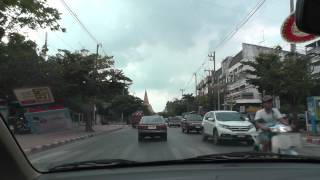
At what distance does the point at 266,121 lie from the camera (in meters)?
12.0

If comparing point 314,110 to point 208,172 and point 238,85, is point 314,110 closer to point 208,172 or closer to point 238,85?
point 208,172

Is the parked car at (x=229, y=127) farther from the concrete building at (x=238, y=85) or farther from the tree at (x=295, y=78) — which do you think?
the concrete building at (x=238, y=85)

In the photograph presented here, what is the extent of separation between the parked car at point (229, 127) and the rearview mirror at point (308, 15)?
20474 millimetres

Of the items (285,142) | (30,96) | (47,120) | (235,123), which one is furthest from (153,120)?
(285,142)

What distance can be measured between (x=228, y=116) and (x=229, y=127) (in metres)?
1.39

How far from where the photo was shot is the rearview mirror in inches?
104

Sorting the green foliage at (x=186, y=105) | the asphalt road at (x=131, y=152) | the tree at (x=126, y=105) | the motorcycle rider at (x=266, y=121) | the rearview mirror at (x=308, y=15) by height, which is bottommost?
the asphalt road at (x=131, y=152)

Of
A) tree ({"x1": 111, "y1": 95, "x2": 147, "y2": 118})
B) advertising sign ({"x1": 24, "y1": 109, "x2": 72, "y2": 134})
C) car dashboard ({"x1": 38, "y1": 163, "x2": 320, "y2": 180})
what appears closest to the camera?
car dashboard ({"x1": 38, "y1": 163, "x2": 320, "y2": 180})

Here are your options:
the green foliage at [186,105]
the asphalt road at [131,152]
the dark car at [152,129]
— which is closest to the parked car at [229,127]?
the asphalt road at [131,152]

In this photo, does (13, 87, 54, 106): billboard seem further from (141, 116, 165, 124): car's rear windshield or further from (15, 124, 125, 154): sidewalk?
(141, 116, 165, 124): car's rear windshield

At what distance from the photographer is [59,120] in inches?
1750

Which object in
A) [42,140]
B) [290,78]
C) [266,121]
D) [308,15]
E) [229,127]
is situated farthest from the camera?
[290,78]

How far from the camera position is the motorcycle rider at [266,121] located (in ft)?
37.2

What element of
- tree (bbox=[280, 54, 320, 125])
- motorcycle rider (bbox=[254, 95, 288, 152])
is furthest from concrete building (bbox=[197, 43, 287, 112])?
motorcycle rider (bbox=[254, 95, 288, 152])
